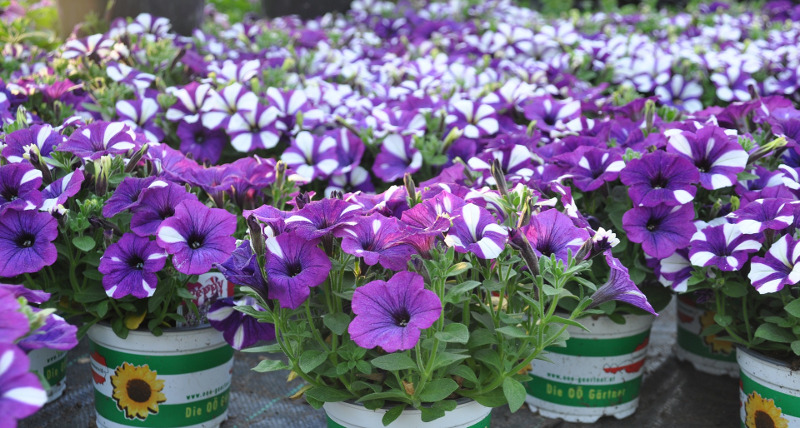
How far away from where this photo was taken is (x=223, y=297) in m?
1.82

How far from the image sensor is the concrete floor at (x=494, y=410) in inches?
79.7

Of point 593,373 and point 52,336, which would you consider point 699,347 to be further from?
point 52,336

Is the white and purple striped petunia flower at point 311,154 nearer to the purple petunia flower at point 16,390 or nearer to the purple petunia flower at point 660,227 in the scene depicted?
the purple petunia flower at point 660,227

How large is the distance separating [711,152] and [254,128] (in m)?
1.26

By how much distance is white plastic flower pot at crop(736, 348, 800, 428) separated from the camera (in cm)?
164

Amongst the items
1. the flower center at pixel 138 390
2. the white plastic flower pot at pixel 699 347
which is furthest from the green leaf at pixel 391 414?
the white plastic flower pot at pixel 699 347

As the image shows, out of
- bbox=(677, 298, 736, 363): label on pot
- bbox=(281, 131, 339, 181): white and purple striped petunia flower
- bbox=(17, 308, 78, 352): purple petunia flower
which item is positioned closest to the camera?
bbox=(17, 308, 78, 352): purple petunia flower

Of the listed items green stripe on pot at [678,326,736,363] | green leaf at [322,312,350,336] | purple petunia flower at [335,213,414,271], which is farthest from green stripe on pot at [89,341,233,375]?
green stripe on pot at [678,326,736,363]

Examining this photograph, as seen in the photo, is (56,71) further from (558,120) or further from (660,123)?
(660,123)

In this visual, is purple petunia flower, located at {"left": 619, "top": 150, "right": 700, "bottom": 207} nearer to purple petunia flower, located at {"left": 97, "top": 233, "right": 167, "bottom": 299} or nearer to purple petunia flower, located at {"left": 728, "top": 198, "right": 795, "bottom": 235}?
purple petunia flower, located at {"left": 728, "top": 198, "right": 795, "bottom": 235}

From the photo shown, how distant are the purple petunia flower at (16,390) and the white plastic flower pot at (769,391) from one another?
57.0 inches

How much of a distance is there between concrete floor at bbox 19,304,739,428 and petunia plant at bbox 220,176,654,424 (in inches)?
24.6

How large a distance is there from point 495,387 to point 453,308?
0.19 m

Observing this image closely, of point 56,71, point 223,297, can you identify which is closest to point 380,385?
point 223,297
